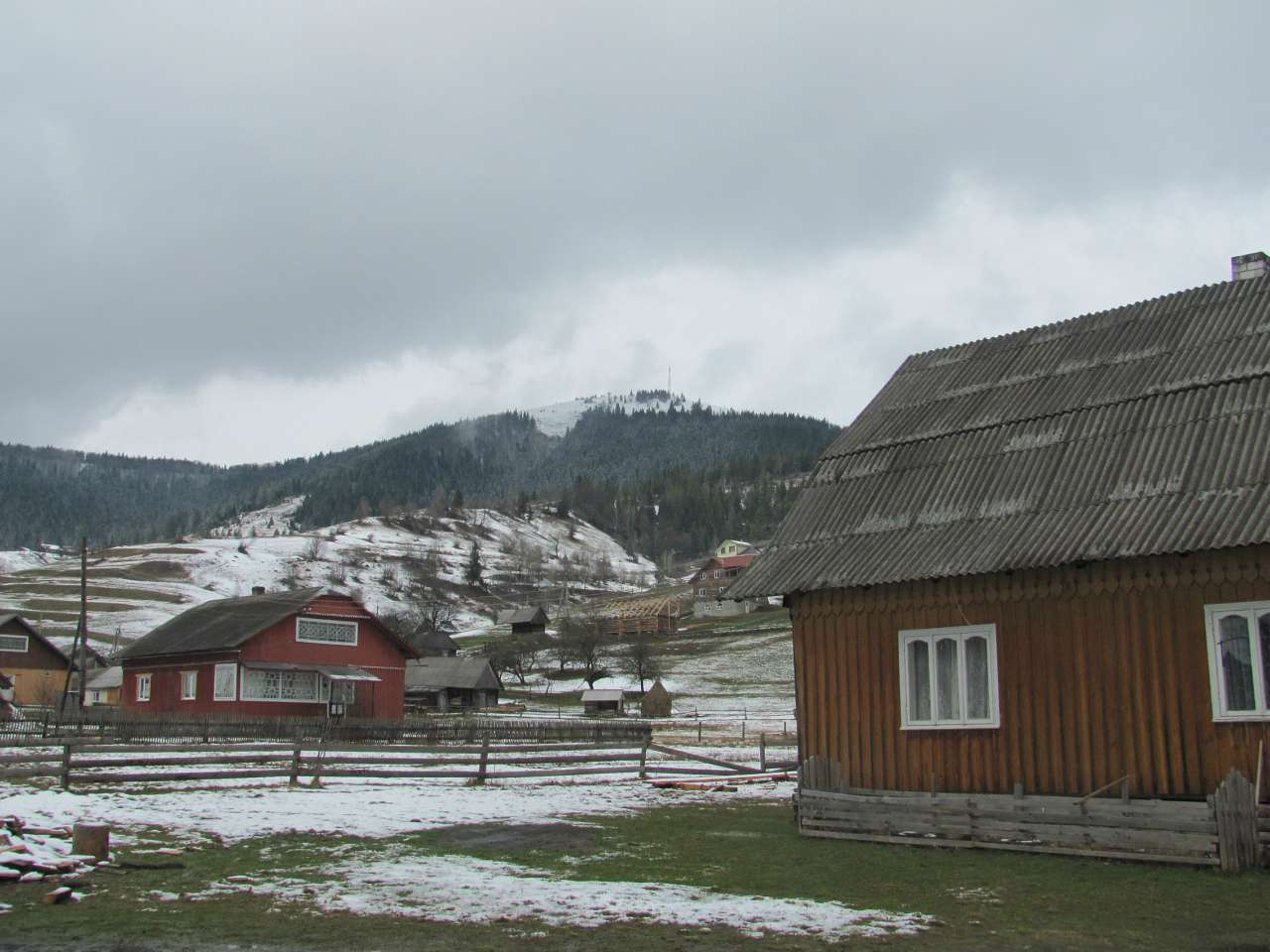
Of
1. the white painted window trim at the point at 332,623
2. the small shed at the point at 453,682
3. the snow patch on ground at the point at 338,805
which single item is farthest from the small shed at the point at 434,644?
the snow patch on ground at the point at 338,805

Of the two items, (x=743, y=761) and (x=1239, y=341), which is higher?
(x=1239, y=341)

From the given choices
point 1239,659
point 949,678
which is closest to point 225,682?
point 949,678

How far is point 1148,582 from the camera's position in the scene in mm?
A: 16219

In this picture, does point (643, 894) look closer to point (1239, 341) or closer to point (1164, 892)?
point (1164, 892)

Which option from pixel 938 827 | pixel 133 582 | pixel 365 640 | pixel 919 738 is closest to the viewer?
pixel 938 827

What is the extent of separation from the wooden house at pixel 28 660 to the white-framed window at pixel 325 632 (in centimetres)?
3096

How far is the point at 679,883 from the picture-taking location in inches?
558

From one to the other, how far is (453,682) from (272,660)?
100 feet

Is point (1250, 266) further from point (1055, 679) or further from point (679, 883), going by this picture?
point (679, 883)

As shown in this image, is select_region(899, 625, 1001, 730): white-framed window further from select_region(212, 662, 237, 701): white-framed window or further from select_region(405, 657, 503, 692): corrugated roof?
select_region(405, 657, 503, 692): corrugated roof

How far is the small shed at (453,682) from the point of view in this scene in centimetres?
8450

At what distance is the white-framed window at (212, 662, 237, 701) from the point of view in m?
53.8

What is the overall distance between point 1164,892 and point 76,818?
1631cm

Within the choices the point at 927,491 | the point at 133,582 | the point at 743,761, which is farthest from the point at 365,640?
the point at 133,582
